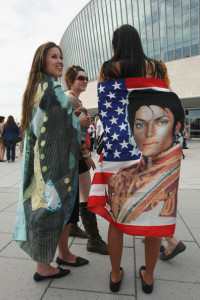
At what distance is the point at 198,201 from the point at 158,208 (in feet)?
8.59

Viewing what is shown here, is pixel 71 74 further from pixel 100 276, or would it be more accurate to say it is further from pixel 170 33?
pixel 170 33

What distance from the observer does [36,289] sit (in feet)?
5.67

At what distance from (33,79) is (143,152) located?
988 mm

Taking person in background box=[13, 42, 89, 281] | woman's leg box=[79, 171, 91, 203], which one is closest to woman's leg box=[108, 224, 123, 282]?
person in background box=[13, 42, 89, 281]

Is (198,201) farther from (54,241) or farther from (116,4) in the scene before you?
(116,4)

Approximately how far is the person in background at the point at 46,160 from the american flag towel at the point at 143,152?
0.31 meters

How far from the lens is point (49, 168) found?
1.60 m

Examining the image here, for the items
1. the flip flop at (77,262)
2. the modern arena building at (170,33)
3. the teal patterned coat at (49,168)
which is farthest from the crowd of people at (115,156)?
the modern arena building at (170,33)

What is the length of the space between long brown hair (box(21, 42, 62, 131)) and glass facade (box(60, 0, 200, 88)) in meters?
17.5

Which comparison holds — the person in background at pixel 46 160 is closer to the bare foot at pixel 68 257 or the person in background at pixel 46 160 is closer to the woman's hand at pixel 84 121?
the woman's hand at pixel 84 121

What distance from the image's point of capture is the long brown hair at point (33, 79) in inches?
67.1

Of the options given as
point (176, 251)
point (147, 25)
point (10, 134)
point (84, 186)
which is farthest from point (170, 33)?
point (176, 251)

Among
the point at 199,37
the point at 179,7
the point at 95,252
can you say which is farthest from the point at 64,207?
the point at 179,7

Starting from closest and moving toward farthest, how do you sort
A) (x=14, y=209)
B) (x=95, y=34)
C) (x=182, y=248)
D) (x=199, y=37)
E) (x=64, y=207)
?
(x=64, y=207)
(x=182, y=248)
(x=14, y=209)
(x=199, y=37)
(x=95, y=34)
